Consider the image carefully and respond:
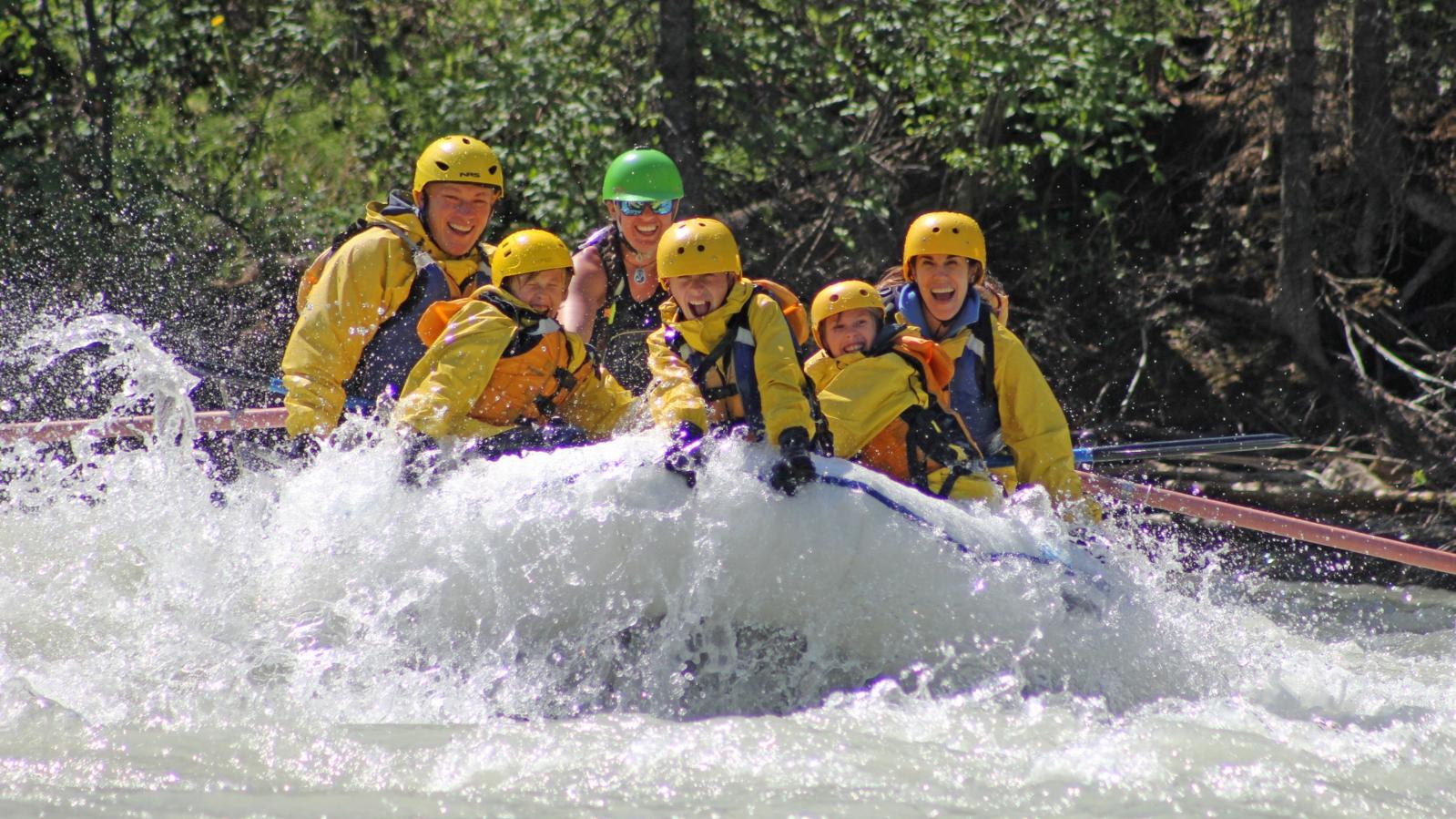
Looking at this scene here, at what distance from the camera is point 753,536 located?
4.31 meters

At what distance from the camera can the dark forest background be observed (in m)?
8.06

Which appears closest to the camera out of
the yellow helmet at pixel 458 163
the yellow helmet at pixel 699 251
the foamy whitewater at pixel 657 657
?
the foamy whitewater at pixel 657 657

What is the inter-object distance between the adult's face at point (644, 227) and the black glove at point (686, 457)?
144cm

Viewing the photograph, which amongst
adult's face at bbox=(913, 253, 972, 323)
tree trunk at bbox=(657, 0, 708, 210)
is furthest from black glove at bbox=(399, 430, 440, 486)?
tree trunk at bbox=(657, 0, 708, 210)

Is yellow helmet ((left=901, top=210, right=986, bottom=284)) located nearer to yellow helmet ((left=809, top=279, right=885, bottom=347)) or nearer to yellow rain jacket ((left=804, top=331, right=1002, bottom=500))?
yellow helmet ((left=809, top=279, right=885, bottom=347))

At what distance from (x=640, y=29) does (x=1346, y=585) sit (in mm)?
4942

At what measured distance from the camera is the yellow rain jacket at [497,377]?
469 centimetres

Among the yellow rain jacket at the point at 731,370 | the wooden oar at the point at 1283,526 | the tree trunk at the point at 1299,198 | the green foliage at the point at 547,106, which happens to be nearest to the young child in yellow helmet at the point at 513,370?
the yellow rain jacket at the point at 731,370

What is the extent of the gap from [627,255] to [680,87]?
9.28 feet

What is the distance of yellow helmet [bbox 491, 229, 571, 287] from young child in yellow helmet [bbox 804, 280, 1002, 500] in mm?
913

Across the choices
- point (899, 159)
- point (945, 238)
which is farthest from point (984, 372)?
point (899, 159)

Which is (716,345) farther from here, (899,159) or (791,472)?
(899,159)

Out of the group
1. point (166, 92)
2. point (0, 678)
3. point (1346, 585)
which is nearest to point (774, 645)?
point (0, 678)

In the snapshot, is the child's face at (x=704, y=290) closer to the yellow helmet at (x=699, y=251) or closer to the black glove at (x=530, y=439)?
the yellow helmet at (x=699, y=251)
